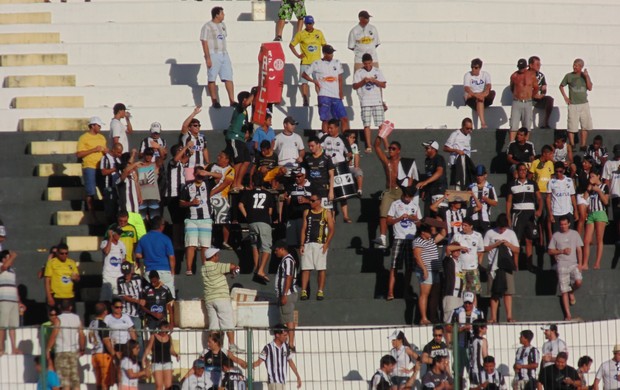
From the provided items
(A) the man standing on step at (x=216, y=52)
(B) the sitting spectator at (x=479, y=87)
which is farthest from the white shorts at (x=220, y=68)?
(B) the sitting spectator at (x=479, y=87)

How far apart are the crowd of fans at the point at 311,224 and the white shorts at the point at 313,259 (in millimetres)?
13

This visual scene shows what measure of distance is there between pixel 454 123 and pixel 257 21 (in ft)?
13.9

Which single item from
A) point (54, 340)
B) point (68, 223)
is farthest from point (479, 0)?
point (54, 340)

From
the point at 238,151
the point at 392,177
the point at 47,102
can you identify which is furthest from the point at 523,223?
the point at 47,102

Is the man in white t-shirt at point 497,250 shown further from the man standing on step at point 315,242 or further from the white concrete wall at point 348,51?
the white concrete wall at point 348,51

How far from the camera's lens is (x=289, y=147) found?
2244 centimetres

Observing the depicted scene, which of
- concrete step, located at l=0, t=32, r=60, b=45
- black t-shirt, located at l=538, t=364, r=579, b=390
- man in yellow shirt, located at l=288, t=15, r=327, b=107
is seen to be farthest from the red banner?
black t-shirt, located at l=538, t=364, r=579, b=390

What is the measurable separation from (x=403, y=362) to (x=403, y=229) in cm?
301

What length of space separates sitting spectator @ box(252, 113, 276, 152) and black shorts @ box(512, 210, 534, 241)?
11.9 feet

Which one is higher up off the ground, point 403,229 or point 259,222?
point 259,222

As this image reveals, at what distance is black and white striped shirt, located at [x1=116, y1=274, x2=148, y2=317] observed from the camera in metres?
19.5

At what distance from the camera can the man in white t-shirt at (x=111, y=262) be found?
19953 millimetres

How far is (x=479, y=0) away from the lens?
2842cm

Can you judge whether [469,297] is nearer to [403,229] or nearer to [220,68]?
[403,229]
